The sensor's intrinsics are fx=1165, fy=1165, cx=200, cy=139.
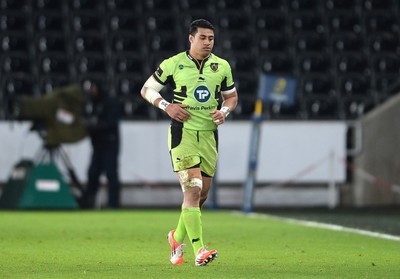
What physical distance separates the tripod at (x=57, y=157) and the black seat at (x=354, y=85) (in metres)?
6.68

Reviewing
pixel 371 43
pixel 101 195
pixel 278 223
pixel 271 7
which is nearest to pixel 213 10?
pixel 271 7

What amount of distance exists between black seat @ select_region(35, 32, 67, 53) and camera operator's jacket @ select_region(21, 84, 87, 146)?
402cm

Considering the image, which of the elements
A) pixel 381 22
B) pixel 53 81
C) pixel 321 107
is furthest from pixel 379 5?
pixel 53 81

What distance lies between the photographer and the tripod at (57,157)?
22.4 meters

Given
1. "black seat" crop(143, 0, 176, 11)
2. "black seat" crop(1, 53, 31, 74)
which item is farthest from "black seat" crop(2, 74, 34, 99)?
"black seat" crop(143, 0, 176, 11)

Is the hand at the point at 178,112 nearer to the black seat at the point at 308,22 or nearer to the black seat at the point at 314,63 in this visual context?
the black seat at the point at 314,63

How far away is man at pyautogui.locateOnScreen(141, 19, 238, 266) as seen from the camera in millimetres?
9156

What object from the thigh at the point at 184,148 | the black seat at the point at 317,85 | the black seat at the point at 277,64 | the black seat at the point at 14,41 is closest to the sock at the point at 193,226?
the thigh at the point at 184,148

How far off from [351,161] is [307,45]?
3.27 m

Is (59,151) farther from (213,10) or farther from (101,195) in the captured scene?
(213,10)

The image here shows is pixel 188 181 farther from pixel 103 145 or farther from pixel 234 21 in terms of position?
pixel 234 21

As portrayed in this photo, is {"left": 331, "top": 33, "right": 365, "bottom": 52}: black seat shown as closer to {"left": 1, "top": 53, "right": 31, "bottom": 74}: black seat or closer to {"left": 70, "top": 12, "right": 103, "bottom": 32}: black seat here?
{"left": 70, "top": 12, "right": 103, "bottom": 32}: black seat

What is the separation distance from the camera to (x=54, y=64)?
25.5 m

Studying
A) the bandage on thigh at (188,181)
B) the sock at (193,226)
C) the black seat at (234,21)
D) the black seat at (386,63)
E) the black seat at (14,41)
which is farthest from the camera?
the black seat at (234,21)
